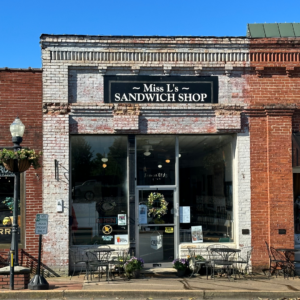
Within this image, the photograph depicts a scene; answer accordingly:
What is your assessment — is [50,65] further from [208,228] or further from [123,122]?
[208,228]

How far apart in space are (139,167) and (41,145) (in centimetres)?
268

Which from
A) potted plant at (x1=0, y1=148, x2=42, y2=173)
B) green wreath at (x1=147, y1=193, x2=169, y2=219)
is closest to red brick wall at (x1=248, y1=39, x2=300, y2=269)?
green wreath at (x1=147, y1=193, x2=169, y2=219)

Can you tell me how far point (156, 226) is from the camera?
40.5ft

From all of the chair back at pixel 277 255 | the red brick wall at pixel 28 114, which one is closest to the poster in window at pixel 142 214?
the red brick wall at pixel 28 114

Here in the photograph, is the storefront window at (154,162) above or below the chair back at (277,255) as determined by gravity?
above

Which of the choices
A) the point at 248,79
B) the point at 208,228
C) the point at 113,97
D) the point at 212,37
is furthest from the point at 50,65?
the point at 208,228

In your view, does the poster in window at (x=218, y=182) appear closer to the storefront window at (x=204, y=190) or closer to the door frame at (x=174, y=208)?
the storefront window at (x=204, y=190)

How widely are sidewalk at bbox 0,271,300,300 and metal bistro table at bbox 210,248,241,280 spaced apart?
424 millimetres

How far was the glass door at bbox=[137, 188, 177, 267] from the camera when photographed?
40.4 feet

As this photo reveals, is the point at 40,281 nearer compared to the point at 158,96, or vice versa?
the point at 40,281

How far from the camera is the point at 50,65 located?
1204 centimetres

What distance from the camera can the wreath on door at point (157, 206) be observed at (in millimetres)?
12398

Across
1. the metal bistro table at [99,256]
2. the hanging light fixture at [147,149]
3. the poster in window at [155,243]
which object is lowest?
the metal bistro table at [99,256]

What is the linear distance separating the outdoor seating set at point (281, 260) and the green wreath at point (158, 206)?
115 inches
